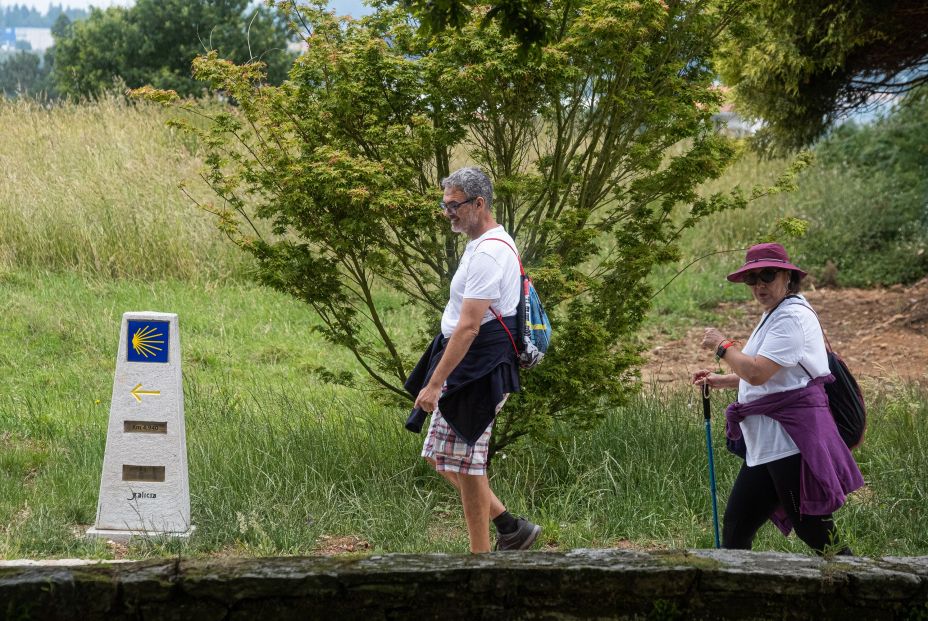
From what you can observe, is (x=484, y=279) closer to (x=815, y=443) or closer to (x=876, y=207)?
(x=815, y=443)

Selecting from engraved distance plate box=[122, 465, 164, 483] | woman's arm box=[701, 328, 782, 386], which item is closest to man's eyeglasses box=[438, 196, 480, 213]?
woman's arm box=[701, 328, 782, 386]

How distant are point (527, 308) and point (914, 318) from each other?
889cm

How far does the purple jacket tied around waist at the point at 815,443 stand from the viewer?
4.07 meters

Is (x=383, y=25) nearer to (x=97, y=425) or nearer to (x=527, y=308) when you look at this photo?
(x=527, y=308)

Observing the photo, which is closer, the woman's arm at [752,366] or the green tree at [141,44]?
the woman's arm at [752,366]

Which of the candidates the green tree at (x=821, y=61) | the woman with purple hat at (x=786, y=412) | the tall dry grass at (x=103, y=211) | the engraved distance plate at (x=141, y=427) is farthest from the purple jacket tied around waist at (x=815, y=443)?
the tall dry grass at (x=103, y=211)

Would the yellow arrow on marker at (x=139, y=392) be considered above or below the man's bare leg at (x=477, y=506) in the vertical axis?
above

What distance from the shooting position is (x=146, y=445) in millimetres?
5406

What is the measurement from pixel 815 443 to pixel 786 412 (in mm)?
157

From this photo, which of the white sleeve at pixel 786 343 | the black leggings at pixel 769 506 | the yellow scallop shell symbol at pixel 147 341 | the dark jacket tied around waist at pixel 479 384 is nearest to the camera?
the white sleeve at pixel 786 343

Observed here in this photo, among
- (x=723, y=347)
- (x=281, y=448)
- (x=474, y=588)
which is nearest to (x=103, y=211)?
(x=281, y=448)

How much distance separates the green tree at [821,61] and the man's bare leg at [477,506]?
7098 mm

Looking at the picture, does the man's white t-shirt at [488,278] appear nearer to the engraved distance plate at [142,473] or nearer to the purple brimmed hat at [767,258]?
the purple brimmed hat at [767,258]

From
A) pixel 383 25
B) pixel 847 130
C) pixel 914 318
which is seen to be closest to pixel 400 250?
pixel 383 25
